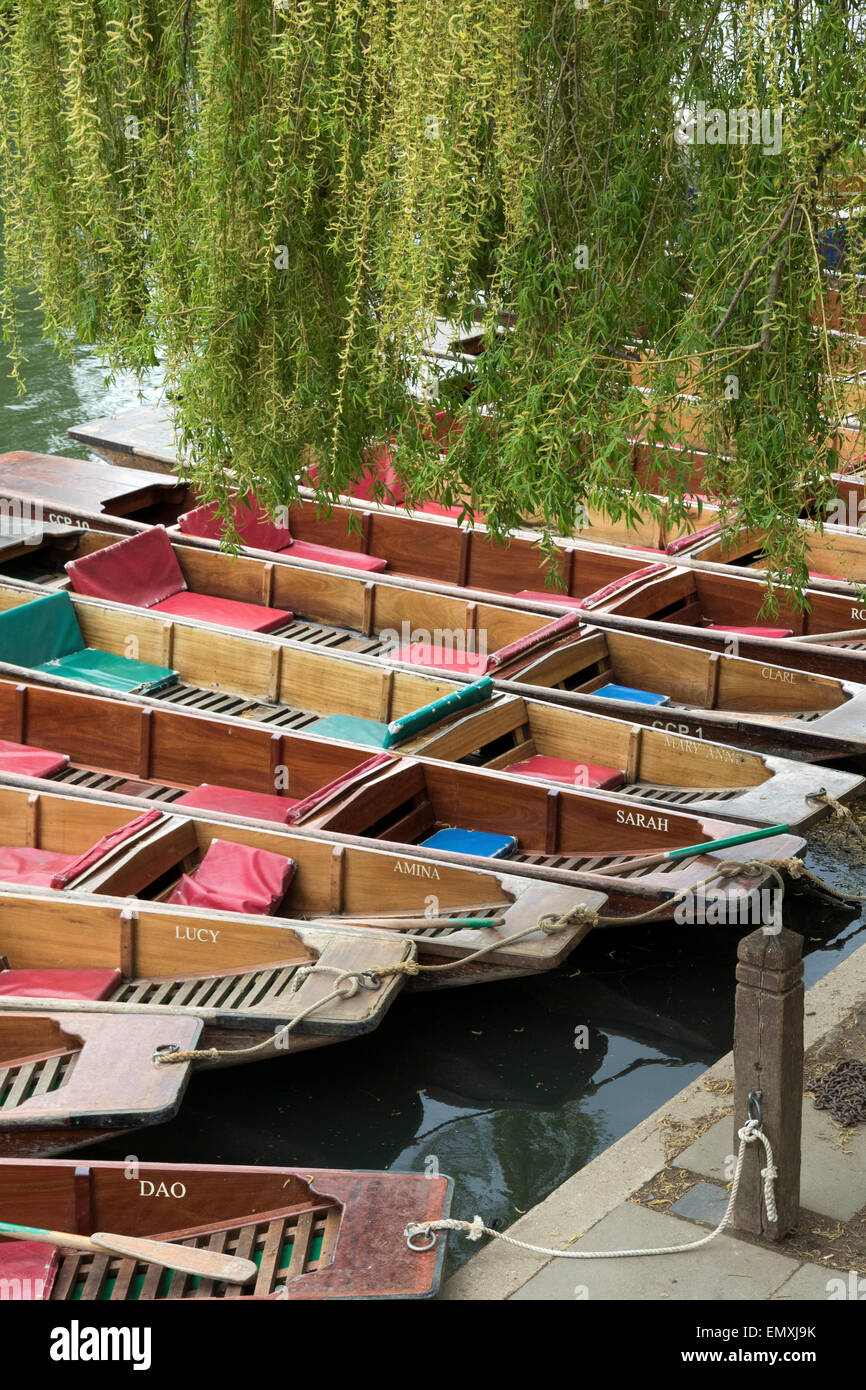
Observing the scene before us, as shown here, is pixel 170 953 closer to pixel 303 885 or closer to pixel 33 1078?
pixel 303 885

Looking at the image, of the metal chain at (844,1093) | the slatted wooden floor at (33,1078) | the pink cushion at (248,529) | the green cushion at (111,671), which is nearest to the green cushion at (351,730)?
the green cushion at (111,671)

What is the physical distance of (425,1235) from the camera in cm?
495

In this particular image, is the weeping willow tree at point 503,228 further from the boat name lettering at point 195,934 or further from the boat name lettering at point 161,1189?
the boat name lettering at point 161,1189

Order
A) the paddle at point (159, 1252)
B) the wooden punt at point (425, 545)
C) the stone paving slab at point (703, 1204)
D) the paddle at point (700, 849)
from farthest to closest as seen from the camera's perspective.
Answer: the wooden punt at point (425, 545), the paddle at point (700, 849), the stone paving slab at point (703, 1204), the paddle at point (159, 1252)

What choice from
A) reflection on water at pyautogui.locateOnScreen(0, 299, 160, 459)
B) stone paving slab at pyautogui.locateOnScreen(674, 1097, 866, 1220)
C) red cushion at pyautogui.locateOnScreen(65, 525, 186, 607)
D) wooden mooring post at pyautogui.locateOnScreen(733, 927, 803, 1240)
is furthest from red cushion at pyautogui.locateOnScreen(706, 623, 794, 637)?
reflection on water at pyautogui.locateOnScreen(0, 299, 160, 459)

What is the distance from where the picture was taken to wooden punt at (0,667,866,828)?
7.86m

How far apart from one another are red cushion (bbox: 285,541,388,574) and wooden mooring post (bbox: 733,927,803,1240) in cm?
601

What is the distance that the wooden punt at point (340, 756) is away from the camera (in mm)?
7863

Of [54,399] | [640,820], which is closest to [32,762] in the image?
[640,820]

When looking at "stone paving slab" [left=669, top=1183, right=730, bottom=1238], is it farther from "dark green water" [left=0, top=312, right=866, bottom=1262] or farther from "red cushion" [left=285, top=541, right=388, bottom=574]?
"red cushion" [left=285, top=541, right=388, bottom=574]

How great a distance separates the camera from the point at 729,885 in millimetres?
7008

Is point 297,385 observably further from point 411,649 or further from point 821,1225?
point 821,1225

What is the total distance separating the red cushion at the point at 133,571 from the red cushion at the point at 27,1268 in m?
5.25

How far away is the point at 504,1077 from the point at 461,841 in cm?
117
